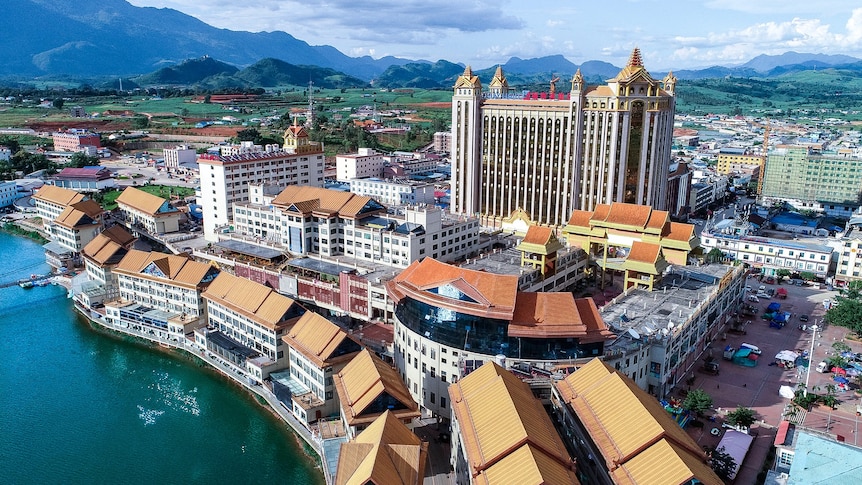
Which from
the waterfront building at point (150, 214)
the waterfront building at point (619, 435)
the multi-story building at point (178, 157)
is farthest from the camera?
the multi-story building at point (178, 157)

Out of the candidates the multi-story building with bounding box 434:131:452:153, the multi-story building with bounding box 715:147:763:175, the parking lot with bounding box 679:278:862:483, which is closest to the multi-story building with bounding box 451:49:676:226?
the parking lot with bounding box 679:278:862:483

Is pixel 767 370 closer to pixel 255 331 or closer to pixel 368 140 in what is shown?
pixel 255 331

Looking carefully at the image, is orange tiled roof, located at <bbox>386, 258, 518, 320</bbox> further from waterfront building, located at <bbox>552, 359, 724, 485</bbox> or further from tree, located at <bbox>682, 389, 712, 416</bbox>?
tree, located at <bbox>682, 389, 712, 416</bbox>

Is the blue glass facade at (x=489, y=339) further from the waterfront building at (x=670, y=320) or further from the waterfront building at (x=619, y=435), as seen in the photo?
the waterfront building at (x=619, y=435)

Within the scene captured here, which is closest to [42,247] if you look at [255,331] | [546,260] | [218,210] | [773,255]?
[218,210]

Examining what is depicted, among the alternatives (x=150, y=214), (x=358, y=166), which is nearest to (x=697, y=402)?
(x=150, y=214)

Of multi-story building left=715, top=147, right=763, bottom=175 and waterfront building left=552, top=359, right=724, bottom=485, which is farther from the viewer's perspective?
multi-story building left=715, top=147, right=763, bottom=175

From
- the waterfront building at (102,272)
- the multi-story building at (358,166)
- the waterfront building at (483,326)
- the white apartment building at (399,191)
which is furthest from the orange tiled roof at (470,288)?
the multi-story building at (358,166)
